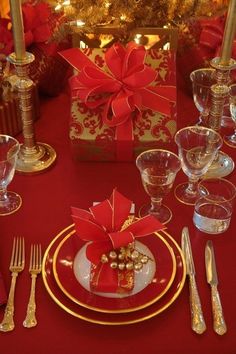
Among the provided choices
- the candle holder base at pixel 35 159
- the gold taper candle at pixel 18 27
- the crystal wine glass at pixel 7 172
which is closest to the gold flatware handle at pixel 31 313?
the crystal wine glass at pixel 7 172

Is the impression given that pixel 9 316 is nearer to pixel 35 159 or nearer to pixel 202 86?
pixel 35 159

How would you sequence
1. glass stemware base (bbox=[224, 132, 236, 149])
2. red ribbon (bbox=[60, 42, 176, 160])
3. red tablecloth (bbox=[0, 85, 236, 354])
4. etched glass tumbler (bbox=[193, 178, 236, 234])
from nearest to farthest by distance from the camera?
red tablecloth (bbox=[0, 85, 236, 354]) < etched glass tumbler (bbox=[193, 178, 236, 234]) < red ribbon (bbox=[60, 42, 176, 160]) < glass stemware base (bbox=[224, 132, 236, 149])

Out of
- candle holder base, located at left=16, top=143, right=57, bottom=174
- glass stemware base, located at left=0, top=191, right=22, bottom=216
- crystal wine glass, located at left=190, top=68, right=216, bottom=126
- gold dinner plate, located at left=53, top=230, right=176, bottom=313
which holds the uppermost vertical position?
crystal wine glass, located at left=190, top=68, right=216, bottom=126

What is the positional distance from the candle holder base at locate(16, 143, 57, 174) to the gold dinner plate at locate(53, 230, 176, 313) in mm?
247

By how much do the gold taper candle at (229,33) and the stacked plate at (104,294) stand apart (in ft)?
1.23

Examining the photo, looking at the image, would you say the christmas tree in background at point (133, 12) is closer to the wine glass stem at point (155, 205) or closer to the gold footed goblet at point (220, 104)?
the gold footed goblet at point (220, 104)

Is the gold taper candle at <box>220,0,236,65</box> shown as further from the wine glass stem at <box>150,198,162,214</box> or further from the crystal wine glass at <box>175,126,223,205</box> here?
the wine glass stem at <box>150,198,162,214</box>

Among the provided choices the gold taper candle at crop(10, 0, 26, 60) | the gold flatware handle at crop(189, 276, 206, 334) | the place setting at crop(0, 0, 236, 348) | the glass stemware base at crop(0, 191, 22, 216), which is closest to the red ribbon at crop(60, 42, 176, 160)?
the place setting at crop(0, 0, 236, 348)

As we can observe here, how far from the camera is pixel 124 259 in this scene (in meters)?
0.77

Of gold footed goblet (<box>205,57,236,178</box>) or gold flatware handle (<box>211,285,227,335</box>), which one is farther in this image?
gold footed goblet (<box>205,57,236,178</box>)

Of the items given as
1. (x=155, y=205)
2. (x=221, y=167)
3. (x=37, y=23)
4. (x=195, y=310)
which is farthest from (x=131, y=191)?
(x=37, y=23)

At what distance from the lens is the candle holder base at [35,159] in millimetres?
1077

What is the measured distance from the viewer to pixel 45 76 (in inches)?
48.8

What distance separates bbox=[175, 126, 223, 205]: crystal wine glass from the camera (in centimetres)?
97
